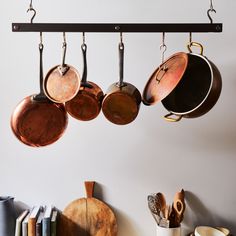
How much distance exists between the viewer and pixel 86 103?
1.11m

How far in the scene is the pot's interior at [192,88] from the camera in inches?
44.3

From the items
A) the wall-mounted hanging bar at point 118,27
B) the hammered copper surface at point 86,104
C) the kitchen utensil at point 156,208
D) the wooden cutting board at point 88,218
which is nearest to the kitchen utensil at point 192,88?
the wall-mounted hanging bar at point 118,27

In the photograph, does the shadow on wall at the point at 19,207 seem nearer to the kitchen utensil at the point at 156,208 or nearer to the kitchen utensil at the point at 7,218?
the kitchen utensil at the point at 7,218

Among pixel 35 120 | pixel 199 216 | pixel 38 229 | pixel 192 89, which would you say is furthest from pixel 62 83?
pixel 199 216

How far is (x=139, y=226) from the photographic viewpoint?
1.37m

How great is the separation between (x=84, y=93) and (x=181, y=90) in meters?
0.32

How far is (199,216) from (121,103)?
0.60 meters

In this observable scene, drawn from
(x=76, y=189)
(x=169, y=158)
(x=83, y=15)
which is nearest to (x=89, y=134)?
(x=76, y=189)

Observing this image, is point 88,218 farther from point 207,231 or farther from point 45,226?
point 207,231

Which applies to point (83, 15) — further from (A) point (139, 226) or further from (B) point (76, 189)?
(A) point (139, 226)

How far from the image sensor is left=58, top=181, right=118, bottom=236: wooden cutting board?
4.37 ft

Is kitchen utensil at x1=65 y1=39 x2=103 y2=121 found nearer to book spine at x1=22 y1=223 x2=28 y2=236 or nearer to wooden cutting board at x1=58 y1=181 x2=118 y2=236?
wooden cutting board at x1=58 y1=181 x2=118 y2=236

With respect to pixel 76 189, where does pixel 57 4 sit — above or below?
above

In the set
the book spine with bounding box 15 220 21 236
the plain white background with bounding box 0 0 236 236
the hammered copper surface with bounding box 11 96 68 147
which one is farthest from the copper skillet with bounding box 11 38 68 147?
the book spine with bounding box 15 220 21 236
